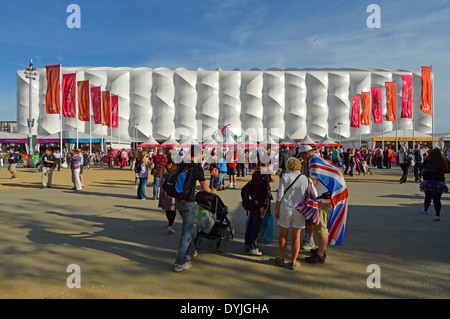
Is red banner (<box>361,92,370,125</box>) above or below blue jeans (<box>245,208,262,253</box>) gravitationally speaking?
above

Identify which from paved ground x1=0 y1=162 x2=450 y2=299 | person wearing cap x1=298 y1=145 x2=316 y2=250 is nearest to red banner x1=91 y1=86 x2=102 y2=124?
paved ground x1=0 y1=162 x2=450 y2=299

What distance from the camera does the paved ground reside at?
3.44 meters

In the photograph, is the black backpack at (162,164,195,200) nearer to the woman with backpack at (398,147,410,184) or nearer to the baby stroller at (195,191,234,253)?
the baby stroller at (195,191,234,253)

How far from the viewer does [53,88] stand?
19.9m

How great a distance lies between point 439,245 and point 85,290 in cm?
512

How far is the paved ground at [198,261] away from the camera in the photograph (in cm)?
344

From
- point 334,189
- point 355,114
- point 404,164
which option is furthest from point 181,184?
point 355,114

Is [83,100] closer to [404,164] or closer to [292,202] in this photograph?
[404,164]

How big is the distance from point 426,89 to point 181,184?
24026 millimetres

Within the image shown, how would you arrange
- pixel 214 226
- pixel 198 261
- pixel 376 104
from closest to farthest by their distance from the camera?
pixel 198 261
pixel 214 226
pixel 376 104

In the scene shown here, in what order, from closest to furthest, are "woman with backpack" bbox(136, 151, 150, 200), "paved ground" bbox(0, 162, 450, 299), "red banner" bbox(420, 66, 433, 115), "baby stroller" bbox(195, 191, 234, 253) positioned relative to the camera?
"paved ground" bbox(0, 162, 450, 299) → "baby stroller" bbox(195, 191, 234, 253) → "woman with backpack" bbox(136, 151, 150, 200) → "red banner" bbox(420, 66, 433, 115)

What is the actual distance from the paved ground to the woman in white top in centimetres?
35
